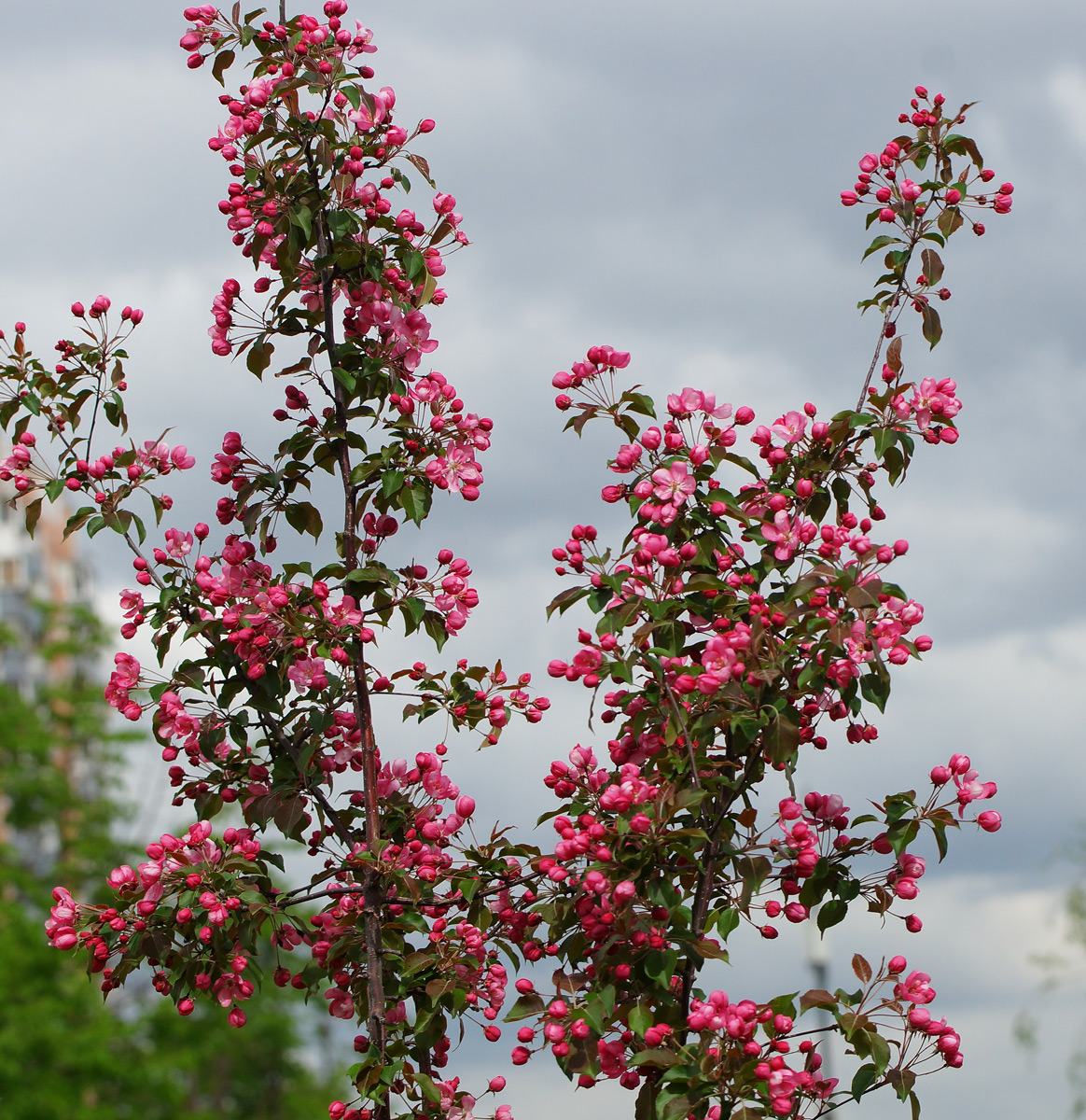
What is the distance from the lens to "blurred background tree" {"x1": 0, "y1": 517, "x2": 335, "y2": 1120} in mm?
16938

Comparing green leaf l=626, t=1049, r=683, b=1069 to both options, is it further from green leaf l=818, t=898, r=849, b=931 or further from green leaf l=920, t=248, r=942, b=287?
green leaf l=920, t=248, r=942, b=287

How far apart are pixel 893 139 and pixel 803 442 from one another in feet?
3.46

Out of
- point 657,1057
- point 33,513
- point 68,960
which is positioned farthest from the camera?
point 68,960

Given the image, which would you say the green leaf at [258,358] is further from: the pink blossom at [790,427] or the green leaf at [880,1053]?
the green leaf at [880,1053]

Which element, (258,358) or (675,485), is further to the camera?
(258,358)

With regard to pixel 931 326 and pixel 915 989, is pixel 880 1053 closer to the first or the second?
pixel 915 989

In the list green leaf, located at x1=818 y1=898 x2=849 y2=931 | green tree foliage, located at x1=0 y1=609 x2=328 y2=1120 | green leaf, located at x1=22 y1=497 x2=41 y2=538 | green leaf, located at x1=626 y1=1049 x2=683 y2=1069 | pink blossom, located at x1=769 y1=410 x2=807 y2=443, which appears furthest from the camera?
green tree foliage, located at x1=0 y1=609 x2=328 y2=1120

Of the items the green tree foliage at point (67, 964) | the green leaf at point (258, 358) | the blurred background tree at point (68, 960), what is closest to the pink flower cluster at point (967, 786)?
the green leaf at point (258, 358)

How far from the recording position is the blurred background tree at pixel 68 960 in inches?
667

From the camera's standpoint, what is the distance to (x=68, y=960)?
1580 centimetres

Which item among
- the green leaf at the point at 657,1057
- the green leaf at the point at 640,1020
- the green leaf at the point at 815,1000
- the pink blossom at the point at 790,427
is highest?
the pink blossom at the point at 790,427

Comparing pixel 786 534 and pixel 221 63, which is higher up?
pixel 221 63

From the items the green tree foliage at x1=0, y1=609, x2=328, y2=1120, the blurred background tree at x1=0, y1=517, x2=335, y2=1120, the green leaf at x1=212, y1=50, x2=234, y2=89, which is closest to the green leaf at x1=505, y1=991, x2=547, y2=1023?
the green leaf at x1=212, y1=50, x2=234, y2=89

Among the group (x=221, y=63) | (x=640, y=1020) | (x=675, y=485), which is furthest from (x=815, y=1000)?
(x=221, y=63)
